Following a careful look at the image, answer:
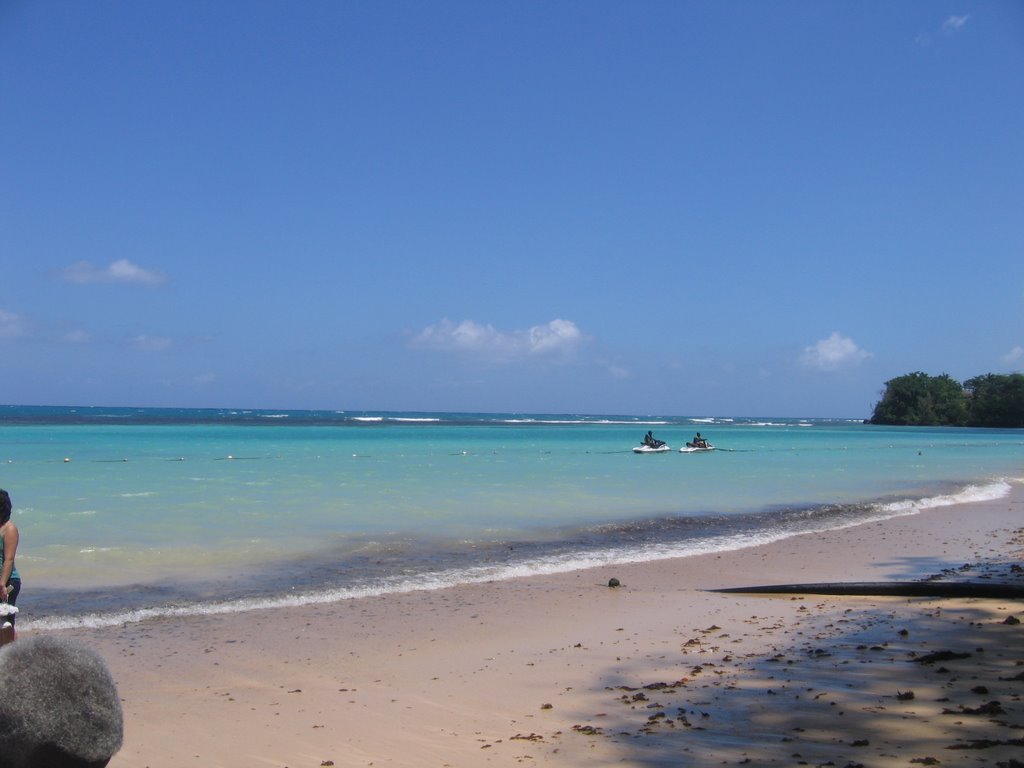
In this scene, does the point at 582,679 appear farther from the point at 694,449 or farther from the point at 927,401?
the point at 927,401

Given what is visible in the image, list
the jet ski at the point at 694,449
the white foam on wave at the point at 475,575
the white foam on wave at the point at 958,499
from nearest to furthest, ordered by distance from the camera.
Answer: the white foam on wave at the point at 475,575 < the white foam on wave at the point at 958,499 < the jet ski at the point at 694,449

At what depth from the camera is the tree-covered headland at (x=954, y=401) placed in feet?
357

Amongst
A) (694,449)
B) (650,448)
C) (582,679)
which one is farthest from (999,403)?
(582,679)

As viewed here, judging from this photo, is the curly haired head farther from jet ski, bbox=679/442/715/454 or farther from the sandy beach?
jet ski, bbox=679/442/715/454

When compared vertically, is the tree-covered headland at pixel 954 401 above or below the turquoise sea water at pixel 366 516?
above

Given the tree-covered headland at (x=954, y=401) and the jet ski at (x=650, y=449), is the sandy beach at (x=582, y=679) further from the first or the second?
the tree-covered headland at (x=954, y=401)

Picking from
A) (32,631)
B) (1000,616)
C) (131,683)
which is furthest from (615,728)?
(32,631)

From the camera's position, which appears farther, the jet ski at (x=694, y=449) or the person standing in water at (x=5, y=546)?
the jet ski at (x=694, y=449)

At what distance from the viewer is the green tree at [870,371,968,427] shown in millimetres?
114875

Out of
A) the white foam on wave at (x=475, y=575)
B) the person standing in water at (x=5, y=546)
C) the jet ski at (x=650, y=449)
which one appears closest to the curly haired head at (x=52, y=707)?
the person standing in water at (x=5, y=546)

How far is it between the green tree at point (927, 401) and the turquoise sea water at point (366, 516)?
9150 cm

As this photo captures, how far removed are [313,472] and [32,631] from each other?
735 inches

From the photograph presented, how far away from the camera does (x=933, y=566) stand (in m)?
11.1

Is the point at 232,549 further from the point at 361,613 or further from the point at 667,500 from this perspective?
the point at 667,500
